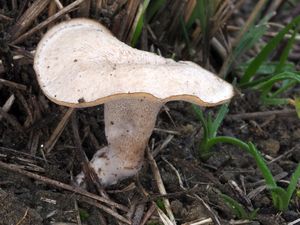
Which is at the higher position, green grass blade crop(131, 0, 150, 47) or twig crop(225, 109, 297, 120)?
green grass blade crop(131, 0, 150, 47)

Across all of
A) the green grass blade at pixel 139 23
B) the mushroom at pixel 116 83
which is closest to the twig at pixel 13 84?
the mushroom at pixel 116 83

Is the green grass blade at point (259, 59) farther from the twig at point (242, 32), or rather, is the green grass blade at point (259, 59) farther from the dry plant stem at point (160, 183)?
the dry plant stem at point (160, 183)

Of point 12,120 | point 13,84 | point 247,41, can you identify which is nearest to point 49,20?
point 13,84

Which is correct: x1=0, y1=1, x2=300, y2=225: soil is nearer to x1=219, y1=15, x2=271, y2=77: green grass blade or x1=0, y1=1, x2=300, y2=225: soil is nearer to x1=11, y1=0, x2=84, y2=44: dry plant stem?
x1=11, y1=0, x2=84, y2=44: dry plant stem

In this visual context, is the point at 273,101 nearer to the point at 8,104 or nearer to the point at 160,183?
the point at 160,183

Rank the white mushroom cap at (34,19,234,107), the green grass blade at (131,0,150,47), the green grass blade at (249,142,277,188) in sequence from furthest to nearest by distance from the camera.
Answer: the green grass blade at (131,0,150,47) < the green grass blade at (249,142,277,188) < the white mushroom cap at (34,19,234,107)

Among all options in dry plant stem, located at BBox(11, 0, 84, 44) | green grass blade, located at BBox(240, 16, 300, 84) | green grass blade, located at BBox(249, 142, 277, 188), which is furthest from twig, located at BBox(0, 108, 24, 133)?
green grass blade, located at BBox(240, 16, 300, 84)

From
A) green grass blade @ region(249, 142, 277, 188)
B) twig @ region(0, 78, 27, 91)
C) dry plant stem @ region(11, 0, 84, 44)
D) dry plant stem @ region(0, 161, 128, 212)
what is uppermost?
dry plant stem @ region(11, 0, 84, 44)
